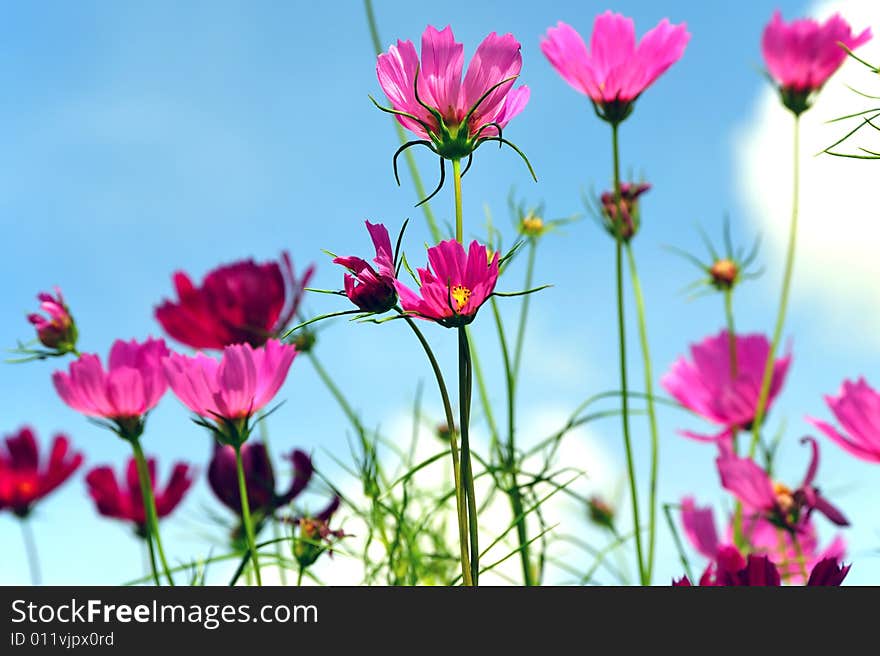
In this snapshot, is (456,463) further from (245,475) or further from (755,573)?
(245,475)

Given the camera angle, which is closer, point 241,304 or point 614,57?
point 614,57

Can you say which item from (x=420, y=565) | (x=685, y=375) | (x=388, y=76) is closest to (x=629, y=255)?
(x=685, y=375)

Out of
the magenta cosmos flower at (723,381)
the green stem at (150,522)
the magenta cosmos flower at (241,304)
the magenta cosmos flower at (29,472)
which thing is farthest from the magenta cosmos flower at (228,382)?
the magenta cosmos flower at (29,472)

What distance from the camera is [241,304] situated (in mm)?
652

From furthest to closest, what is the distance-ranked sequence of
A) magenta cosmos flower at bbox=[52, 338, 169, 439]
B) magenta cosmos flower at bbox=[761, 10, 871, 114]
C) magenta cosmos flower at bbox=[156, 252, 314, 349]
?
1. magenta cosmos flower at bbox=[761, 10, 871, 114]
2. magenta cosmos flower at bbox=[156, 252, 314, 349]
3. magenta cosmos flower at bbox=[52, 338, 169, 439]

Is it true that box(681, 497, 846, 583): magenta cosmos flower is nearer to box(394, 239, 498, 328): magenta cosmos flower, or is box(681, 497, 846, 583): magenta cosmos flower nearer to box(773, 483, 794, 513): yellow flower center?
box(773, 483, 794, 513): yellow flower center

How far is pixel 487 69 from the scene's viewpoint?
35 centimetres

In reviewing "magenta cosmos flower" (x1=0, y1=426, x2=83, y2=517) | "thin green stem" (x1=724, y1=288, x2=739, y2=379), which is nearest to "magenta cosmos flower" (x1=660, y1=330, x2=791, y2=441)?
"thin green stem" (x1=724, y1=288, x2=739, y2=379)

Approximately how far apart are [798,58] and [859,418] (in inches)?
13.7

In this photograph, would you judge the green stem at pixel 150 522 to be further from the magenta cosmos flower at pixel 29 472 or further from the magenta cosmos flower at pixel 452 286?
the magenta cosmos flower at pixel 29 472

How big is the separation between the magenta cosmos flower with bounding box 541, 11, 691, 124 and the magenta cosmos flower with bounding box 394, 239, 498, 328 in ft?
0.78

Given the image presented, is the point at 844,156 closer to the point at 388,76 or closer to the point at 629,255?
the point at 388,76

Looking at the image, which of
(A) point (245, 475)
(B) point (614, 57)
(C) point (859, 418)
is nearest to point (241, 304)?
(A) point (245, 475)

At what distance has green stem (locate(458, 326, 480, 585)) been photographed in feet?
0.99
